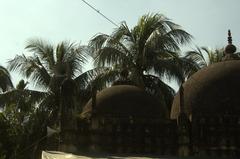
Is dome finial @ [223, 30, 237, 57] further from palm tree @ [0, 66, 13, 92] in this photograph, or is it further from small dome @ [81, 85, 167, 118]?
palm tree @ [0, 66, 13, 92]

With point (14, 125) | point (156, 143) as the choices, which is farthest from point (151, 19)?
point (156, 143)

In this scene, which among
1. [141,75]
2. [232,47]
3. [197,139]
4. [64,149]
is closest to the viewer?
[197,139]

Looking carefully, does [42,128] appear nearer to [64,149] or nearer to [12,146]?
[12,146]

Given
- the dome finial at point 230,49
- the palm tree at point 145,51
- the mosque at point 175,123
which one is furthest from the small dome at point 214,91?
the palm tree at point 145,51

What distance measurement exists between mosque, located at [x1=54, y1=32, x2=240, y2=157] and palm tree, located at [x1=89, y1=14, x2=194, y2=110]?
4943 millimetres

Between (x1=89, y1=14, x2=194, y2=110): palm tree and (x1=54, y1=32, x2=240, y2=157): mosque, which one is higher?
(x1=89, y1=14, x2=194, y2=110): palm tree

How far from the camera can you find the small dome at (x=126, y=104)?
12.8 metres

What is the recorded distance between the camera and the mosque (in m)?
11.3

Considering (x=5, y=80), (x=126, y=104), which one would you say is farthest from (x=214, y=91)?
(x=5, y=80)

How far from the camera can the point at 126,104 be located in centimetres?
1291

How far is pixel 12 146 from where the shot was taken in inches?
643

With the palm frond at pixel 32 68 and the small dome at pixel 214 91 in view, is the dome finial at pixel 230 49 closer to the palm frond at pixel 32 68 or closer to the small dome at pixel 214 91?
the small dome at pixel 214 91

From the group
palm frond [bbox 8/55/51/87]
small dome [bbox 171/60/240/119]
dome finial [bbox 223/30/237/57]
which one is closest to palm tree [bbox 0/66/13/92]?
palm frond [bbox 8/55/51/87]

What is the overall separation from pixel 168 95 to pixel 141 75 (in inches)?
49.8
